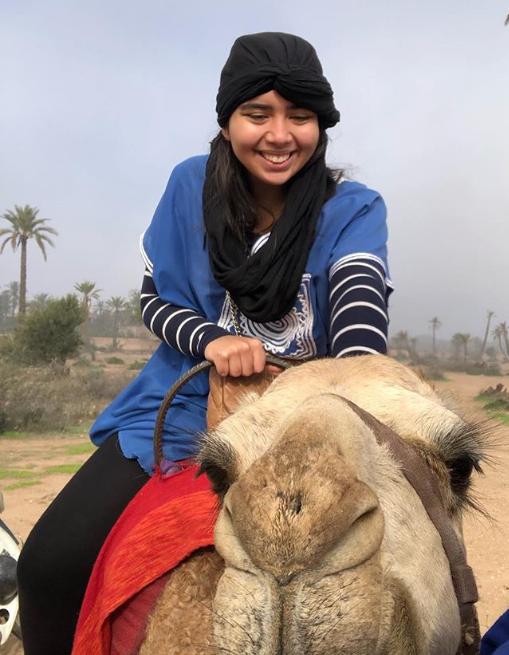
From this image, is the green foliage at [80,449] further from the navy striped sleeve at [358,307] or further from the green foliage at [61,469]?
the navy striped sleeve at [358,307]

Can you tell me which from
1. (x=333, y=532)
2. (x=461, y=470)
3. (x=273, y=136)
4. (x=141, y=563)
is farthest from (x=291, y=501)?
(x=273, y=136)

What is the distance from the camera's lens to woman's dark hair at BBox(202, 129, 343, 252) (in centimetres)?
275

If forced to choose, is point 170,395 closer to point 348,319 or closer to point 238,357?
point 238,357

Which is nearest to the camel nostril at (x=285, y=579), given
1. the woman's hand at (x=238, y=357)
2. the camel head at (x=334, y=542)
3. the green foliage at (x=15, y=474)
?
the camel head at (x=334, y=542)

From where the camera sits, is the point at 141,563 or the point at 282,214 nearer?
the point at 141,563

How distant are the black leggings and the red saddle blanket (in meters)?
0.24

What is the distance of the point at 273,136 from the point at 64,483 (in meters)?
9.26

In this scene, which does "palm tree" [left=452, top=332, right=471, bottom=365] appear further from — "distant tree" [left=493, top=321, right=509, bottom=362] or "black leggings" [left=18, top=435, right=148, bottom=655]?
"black leggings" [left=18, top=435, right=148, bottom=655]

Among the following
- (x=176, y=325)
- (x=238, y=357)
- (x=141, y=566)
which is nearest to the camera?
(x=141, y=566)

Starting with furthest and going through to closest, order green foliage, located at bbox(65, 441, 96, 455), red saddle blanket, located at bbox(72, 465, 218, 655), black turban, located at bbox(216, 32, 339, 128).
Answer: green foliage, located at bbox(65, 441, 96, 455), black turban, located at bbox(216, 32, 339, 128), red saddle blanket, located at bbox(72, 465, 218, 655)

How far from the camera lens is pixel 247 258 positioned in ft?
8.71

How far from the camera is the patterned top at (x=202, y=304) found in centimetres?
247

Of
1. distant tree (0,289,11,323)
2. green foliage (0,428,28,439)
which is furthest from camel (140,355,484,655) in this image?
distant tree (0,289,11,323)

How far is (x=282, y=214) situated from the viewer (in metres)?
2.67
